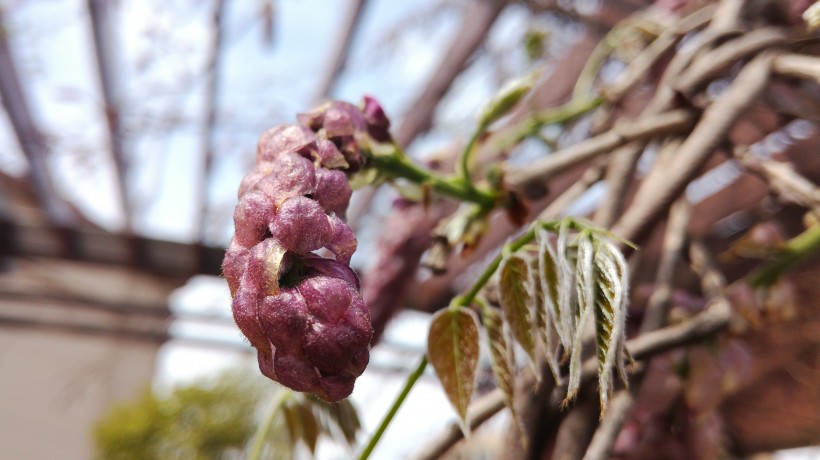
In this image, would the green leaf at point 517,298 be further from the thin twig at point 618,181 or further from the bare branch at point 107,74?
the bare branch at point 107,74

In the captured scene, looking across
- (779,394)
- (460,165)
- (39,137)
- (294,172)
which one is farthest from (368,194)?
(294,172)

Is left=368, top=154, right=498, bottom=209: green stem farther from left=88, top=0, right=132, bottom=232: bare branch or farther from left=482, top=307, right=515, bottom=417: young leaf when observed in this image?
left=88, top=0, right=132, bottom=232: bare branch

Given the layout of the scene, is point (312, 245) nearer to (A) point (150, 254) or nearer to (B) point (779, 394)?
(B) point (779, 394)

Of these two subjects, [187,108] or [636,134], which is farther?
[187,108]

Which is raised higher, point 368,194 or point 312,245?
point 312,245

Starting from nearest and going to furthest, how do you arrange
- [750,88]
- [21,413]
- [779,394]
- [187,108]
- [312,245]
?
[312,245]
[750,88]
[779,394]
[187,108]
[21,413]

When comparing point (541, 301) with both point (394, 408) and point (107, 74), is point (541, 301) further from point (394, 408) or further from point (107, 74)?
point (107, 74)

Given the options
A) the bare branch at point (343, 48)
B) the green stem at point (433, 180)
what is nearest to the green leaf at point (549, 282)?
the green stem at point (433, 180)
